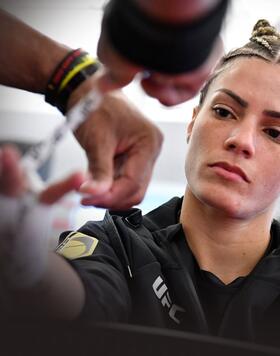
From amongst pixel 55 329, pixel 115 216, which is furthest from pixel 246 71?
pixel 55 329

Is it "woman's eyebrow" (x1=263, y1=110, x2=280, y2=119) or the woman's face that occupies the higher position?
"woman's eyebrow" (x1=263, y1=110, x2=280, y2=119)

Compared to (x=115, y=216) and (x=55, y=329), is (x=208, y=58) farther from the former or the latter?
(x=115, y=216)

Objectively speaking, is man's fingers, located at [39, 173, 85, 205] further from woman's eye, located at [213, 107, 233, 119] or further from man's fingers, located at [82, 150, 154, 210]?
woman's eye, located at [213, 107, 233, 119]

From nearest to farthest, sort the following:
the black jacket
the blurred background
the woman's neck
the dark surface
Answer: the dark surface, the black jacket, the woman's neck, the blurred background

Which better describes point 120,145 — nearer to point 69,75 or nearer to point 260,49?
point 69,75

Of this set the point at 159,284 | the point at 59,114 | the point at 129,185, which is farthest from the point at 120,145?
the point at 59,114

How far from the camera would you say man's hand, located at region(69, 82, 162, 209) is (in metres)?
0.45

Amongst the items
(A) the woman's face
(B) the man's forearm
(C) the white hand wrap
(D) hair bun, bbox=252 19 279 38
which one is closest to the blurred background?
(D) hair bun, bbox=252 19 279 38

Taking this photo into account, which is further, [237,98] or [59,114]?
[59,114]

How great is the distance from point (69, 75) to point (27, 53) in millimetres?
61

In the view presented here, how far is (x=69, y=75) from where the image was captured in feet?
1.54

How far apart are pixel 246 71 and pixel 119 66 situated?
0.46m

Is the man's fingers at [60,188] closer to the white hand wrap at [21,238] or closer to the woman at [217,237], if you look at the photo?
the white hand wrap at [21,238]

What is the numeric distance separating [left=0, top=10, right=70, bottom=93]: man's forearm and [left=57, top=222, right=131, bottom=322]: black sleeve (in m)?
0.20
